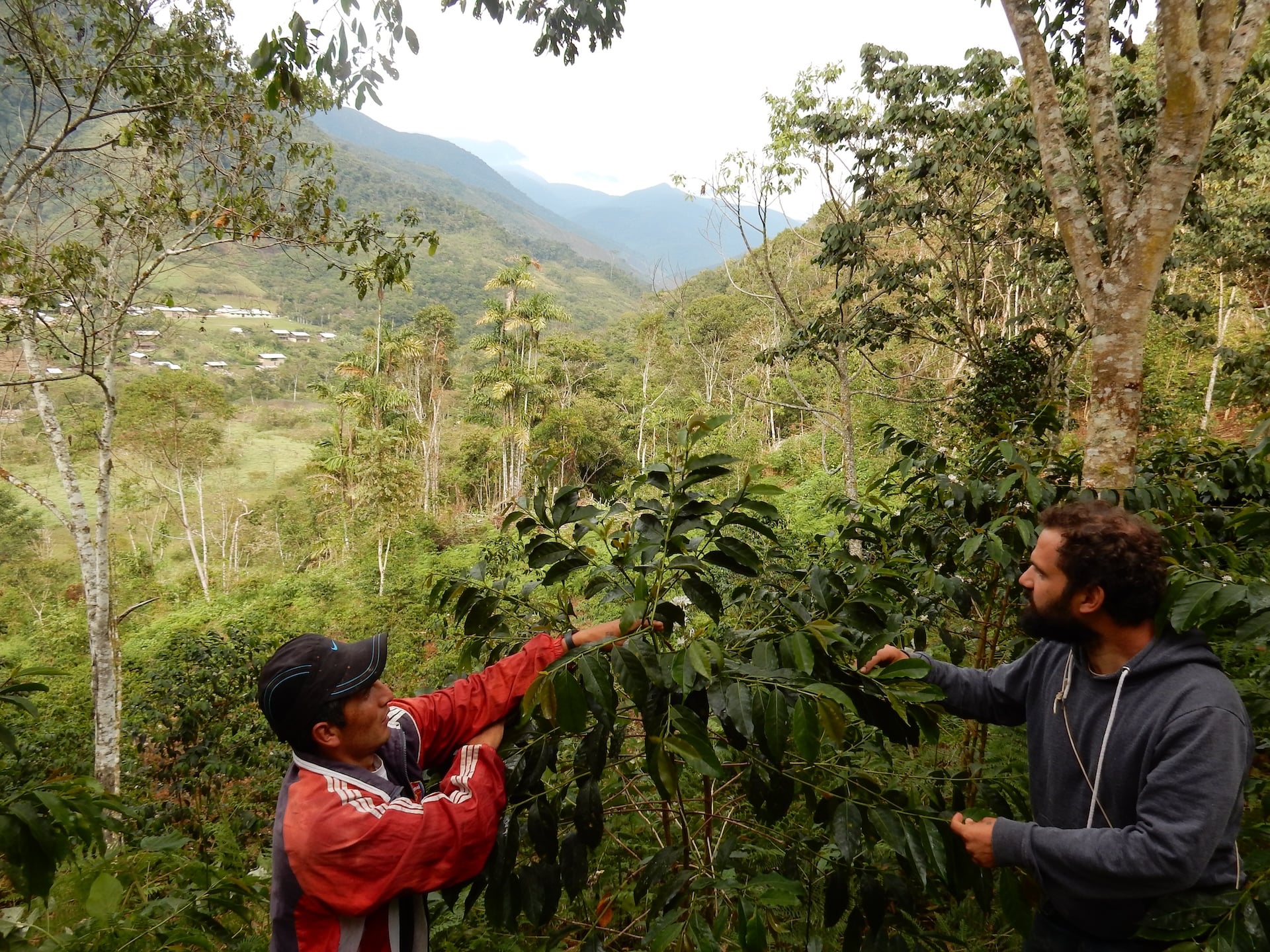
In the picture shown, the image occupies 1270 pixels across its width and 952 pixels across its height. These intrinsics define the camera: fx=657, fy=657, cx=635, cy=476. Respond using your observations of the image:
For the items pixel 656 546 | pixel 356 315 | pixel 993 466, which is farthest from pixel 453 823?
pixel 356 315

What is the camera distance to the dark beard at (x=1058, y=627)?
1.34m

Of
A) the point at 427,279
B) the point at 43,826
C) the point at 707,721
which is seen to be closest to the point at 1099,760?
the point at 707,721

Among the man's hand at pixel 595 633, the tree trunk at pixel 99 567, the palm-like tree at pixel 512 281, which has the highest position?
the palm-like tree at pixel 512 281

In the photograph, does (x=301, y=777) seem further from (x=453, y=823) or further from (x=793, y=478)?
(x=793, y=478)

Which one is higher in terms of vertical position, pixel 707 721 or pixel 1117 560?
pixel 1117 560

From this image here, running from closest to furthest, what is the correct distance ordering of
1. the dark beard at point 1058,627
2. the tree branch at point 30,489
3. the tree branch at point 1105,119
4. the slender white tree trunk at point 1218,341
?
the dark beard at point 1058,627 → the tree branch at point 1105,119 → the tree branch at point 30,489 → the slender white tree trunk at point 1218,341

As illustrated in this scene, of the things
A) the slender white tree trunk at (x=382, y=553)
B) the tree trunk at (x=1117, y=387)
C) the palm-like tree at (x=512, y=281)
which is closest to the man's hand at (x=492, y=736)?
the tree trunk at (x=1117, y=387)

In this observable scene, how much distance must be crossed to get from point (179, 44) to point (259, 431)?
40.4m

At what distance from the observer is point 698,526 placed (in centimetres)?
134

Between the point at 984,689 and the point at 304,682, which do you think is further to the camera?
the point at 984,689

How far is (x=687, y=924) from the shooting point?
41.3 inches

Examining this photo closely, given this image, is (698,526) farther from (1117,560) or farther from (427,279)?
(427,279)

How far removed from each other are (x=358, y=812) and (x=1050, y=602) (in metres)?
1.38

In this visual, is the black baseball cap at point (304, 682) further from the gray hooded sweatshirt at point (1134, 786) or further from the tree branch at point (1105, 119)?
the tree branch at point (1105, 119)
